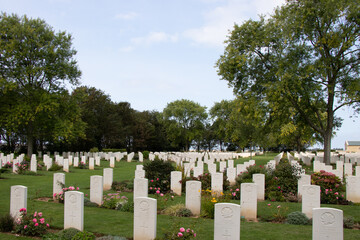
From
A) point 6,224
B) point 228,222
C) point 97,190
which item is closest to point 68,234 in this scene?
point 6,224

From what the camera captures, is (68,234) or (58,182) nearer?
(68,234)

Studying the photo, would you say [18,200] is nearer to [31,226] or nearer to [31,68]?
[31,226]

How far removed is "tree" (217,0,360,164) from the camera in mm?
22922

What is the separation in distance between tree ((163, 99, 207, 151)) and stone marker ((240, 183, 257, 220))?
64029 mm

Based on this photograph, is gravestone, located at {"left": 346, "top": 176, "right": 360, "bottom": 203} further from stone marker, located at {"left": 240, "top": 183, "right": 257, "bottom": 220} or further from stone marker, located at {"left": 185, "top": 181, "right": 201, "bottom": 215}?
stone marker, located at {"left": 185, "top": 181, "right": 201, "bottom": 215}

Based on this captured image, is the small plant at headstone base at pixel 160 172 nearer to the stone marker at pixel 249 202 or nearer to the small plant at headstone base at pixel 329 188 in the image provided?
the stone marker at pixel 249 202

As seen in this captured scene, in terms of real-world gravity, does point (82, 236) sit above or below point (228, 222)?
below

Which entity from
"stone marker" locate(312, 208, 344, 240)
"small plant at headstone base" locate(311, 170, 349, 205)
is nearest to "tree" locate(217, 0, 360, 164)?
"small plant at headstone base" locate(311, 170, 349, 205)

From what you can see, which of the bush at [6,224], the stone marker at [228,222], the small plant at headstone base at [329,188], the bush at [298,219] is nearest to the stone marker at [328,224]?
the stone marker at [228,222]

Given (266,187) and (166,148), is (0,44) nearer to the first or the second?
(266,187)

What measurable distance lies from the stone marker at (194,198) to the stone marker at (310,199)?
3.08m

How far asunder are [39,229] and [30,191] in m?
6.64

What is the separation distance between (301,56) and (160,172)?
54.9 feet

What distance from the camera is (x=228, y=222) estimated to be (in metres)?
5.79
